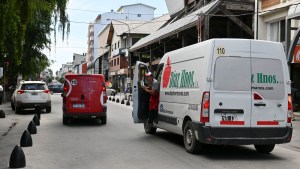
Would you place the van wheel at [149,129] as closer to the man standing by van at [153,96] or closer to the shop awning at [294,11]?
the man standing by van at [153,96]

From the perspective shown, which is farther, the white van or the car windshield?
the car windshield

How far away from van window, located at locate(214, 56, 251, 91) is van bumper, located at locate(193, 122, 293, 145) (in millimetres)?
858

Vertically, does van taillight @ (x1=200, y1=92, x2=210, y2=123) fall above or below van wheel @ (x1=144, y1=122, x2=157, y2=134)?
above

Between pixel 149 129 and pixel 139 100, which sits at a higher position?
pixel 139 100

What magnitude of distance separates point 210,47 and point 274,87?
1656 mm

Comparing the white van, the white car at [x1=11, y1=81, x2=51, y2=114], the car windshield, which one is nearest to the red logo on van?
the white van

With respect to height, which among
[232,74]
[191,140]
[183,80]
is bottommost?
[191,140]

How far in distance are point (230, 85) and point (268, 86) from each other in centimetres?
87

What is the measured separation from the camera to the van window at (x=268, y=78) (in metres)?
8.71

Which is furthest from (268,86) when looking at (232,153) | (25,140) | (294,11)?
(294,11)

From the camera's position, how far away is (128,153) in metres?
9.21

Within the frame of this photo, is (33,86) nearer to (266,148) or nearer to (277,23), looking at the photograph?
(277,23)

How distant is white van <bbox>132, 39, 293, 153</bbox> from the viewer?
8477 millimetres

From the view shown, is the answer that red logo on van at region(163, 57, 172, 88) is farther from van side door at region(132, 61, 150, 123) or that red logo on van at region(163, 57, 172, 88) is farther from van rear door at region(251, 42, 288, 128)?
van rear door at region(251, 42, 288, 128)
